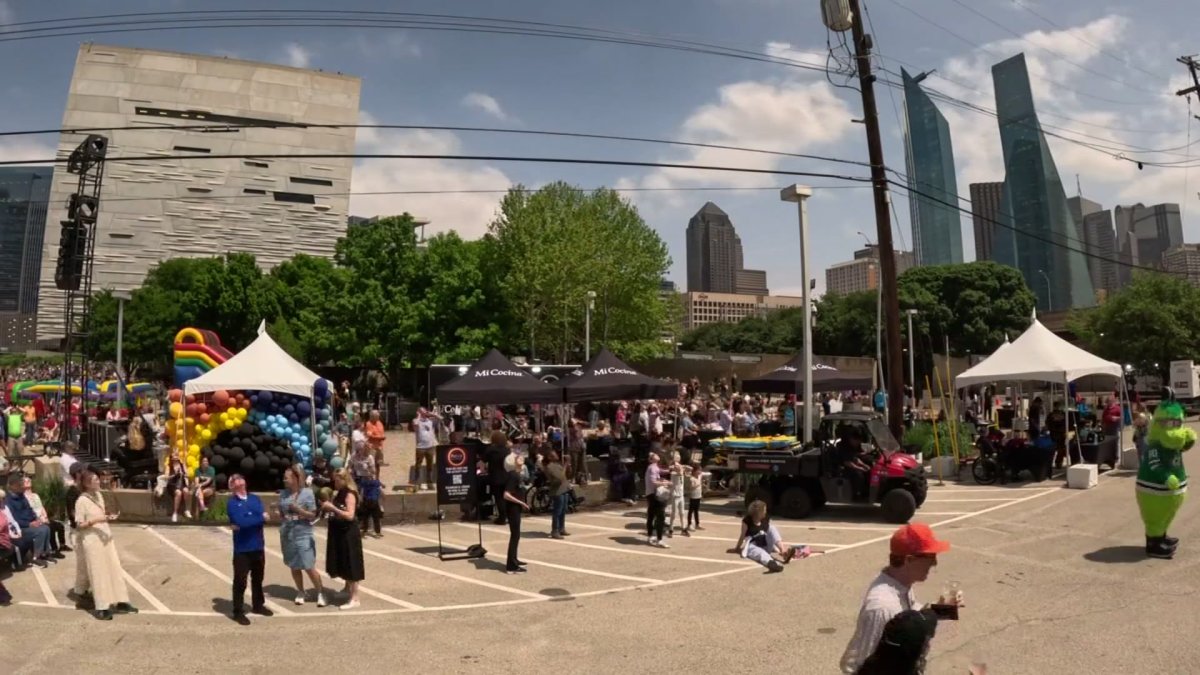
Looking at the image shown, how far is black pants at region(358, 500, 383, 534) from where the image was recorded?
1300 cm

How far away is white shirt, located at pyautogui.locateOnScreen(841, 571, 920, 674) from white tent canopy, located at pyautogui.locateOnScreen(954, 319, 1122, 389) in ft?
55.4

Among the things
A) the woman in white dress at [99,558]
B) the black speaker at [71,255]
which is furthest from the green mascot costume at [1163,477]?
the black speaker at [71,255]

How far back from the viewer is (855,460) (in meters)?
13.7

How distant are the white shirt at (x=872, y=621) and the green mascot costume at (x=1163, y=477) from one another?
26.7 feet

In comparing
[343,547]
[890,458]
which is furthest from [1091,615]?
[343,547]

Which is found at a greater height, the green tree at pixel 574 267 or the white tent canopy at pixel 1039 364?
the green tree at pixel 574 267

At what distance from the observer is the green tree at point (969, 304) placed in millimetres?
67500

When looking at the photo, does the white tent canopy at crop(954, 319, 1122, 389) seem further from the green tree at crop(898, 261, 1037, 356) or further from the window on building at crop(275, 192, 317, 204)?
the window on building at crop(275, 192, 317, 204)

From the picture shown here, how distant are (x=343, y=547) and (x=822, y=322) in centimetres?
7024

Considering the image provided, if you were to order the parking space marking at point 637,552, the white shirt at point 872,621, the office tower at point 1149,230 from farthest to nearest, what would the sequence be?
the office tower at point 1149,230 → the parking space marking at point 637,552 → the white shirt at point 872,621

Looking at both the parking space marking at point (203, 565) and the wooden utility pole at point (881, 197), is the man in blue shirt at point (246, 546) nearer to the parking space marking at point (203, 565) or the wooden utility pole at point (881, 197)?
the parking space marking at point (203, 565)

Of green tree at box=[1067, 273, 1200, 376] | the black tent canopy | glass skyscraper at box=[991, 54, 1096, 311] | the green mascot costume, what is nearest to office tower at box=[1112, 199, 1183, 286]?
glass skyscraper at box=[991, 54, 1096, 311]

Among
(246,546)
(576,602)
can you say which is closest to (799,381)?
(576,602)

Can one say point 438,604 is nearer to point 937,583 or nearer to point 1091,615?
point 937,583
